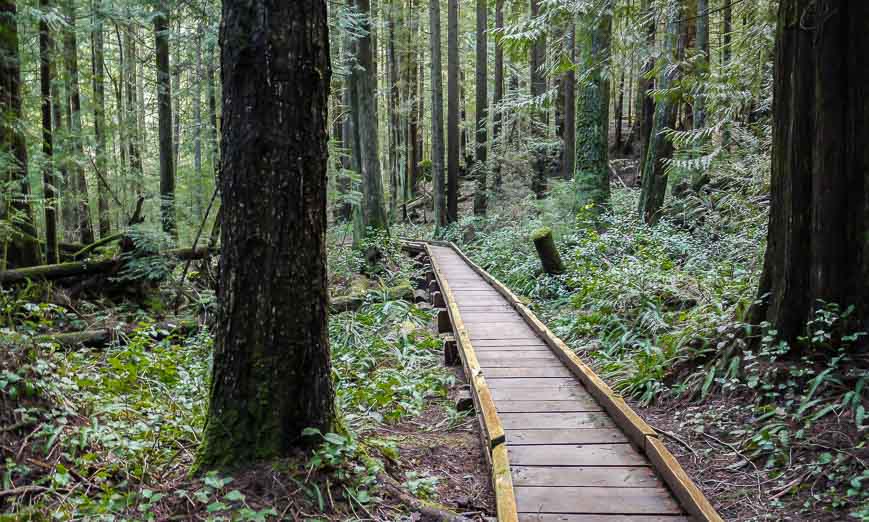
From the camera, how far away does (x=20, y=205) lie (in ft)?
34.6

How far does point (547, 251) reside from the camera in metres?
11.2

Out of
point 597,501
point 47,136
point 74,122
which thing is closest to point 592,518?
point 597,501

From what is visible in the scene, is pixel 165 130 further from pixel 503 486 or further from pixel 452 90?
pixel 503 486

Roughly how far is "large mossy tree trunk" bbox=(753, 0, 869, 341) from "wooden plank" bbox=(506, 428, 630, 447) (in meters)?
1.77

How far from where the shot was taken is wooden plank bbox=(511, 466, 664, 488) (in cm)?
374

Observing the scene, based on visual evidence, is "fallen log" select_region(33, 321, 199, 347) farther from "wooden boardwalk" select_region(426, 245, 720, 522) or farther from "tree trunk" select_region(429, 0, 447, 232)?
"tree trunk" select_region(429, 0, 447, 232)

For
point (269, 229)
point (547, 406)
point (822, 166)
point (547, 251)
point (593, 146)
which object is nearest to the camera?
point (269, 229)

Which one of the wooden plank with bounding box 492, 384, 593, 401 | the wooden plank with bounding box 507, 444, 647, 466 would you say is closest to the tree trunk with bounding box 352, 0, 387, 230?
the wooden plank with bounding box 492, 384, 593, 401

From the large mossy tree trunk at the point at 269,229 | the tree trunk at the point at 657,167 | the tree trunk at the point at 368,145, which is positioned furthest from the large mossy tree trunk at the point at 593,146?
the large mossy tree trunk at the point at 269,229

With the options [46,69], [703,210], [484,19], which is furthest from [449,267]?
[484,19]

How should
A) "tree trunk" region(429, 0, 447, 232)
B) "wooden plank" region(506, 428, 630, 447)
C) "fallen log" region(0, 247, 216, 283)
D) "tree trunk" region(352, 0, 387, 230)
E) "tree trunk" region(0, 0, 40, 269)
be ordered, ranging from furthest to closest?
"tree trunk" region(429, 0, 447, 232) → "tree trunk" region(352, 0, 387, 230) → "fallen log" region(0, 247, 216, 283) → "tree trunk" region(0, 0, 40, 269) → "wooden plank" region(506, 428, 630, 447)

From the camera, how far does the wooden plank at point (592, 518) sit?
3.31 meters

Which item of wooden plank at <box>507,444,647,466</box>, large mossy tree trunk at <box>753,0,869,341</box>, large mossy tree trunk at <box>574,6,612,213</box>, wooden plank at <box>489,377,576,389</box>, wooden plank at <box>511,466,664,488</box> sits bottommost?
wooden plank at <box>511,466,664,488</box>

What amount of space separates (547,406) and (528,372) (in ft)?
3.14
